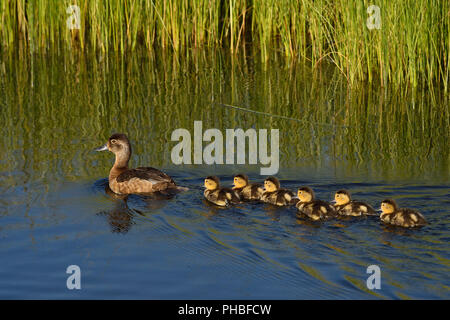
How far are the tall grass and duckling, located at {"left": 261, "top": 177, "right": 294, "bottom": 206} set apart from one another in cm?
400

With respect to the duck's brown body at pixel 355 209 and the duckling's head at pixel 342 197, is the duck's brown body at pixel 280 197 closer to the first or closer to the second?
the duckling's head at pixel 342 197

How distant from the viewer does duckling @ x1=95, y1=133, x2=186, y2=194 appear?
9188 millimetres

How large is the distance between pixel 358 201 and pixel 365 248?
107 cm

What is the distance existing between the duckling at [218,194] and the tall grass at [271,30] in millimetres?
4269

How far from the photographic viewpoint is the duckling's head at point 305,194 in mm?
8477

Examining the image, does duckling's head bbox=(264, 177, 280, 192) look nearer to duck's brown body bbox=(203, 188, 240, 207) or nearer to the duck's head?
duck's brown body bbox=(203, 188, 240, 207)

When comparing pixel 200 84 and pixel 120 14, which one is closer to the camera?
pixel 200 84

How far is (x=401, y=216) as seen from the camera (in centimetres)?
782

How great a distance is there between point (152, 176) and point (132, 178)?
25 cm

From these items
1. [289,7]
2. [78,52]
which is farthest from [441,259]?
[78,52]

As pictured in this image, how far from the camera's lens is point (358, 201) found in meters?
8.37

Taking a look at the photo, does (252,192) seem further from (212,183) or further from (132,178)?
(132,178)

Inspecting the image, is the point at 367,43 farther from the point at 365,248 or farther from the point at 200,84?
the point at 365,248

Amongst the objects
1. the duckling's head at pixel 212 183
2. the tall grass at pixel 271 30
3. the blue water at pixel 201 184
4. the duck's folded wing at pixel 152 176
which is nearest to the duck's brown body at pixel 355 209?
the blue water at pixel 201 184
